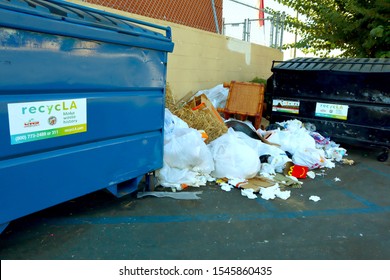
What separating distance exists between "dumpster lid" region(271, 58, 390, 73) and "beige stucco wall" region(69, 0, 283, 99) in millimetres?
1474

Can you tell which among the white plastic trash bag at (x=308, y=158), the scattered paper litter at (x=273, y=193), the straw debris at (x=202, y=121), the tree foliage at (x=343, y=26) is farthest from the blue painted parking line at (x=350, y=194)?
the tree foliage at (x=343, y=26)

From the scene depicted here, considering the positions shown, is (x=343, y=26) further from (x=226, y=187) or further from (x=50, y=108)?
(x=50, y=108)

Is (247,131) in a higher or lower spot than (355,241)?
higher

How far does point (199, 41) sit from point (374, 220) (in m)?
4.59

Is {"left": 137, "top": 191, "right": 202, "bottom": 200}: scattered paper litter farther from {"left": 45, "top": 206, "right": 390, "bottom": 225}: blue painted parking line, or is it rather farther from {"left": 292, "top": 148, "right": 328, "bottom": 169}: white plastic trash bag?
{"left": 292, "top": 148, "right": 328, "bottom": 169}: white plastic trash bag

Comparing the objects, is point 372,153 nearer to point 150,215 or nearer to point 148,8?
point 150,215

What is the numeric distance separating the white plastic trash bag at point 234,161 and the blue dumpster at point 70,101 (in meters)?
1.14

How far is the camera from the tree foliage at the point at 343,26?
7.91 meters

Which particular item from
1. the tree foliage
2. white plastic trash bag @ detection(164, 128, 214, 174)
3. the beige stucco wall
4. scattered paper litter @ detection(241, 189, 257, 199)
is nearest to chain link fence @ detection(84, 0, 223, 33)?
the beige stucco wall

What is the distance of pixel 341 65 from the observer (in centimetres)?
562

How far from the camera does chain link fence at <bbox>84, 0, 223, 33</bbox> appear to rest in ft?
21.8

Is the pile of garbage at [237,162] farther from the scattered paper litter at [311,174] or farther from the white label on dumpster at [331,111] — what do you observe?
the white label on dumpster at [331,111]

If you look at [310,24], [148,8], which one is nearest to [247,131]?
[148,8]

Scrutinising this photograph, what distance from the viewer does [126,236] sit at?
2664mm
